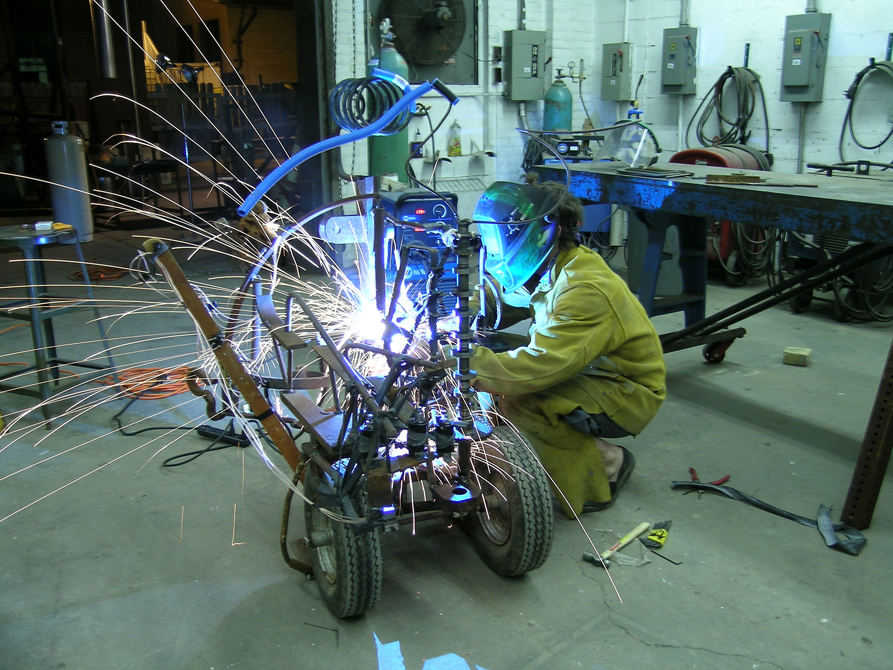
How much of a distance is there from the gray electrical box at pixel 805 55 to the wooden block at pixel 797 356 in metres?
3.08

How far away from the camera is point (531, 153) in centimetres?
777

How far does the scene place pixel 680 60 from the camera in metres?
7.48

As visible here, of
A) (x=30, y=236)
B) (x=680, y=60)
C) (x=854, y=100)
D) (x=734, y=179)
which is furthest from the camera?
(x=680, y=60)

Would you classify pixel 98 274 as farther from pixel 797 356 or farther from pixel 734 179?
pixel 797 356

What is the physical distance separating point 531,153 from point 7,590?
255 inches

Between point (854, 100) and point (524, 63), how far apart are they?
10.5 feet

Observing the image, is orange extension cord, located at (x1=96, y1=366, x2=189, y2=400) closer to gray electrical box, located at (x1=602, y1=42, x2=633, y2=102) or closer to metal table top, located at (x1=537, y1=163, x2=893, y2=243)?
metal table top, located at (x1=537, y1=163, x2=893, y2=243)

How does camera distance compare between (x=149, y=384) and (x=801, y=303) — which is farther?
(x=801, y=303)

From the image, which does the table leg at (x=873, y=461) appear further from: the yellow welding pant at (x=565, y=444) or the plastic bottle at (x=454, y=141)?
the plastic bottle at (x=454, y=141)

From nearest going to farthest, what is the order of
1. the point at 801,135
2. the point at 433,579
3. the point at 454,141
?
the point at 433,579 → the point at 801,135 → the point at 454,141

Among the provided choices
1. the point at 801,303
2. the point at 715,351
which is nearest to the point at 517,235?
the point at 715,351

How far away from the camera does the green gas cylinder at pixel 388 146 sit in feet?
19.7

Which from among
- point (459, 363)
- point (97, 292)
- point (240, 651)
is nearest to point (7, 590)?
point (240, 651)

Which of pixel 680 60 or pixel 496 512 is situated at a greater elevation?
pixel 680 60
